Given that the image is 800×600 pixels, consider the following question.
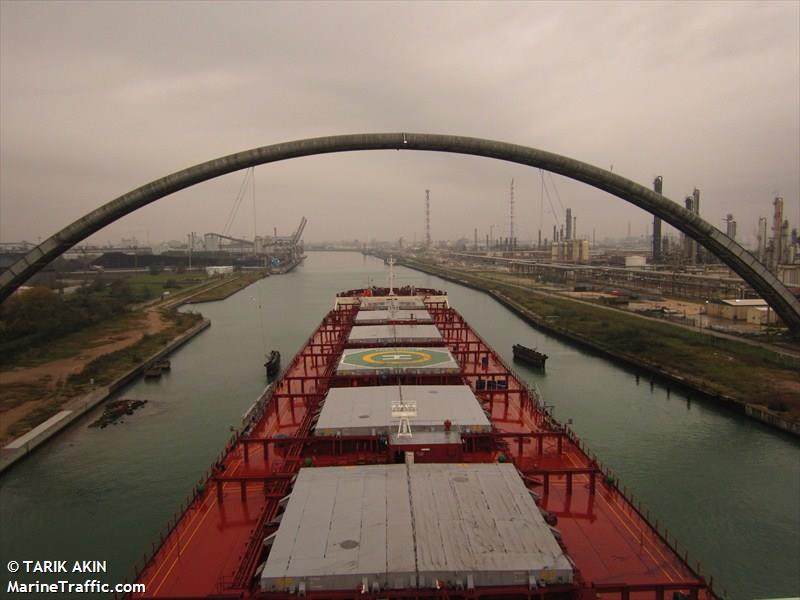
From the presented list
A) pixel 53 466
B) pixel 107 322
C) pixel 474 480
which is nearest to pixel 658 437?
pixel 474 480

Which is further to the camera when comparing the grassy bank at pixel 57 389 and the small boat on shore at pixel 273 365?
the small boat on shore at pixel 273 365

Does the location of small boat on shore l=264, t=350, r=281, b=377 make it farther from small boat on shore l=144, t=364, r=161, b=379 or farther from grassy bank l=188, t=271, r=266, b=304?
grassy bank l=188, t=271, r=266, b=304

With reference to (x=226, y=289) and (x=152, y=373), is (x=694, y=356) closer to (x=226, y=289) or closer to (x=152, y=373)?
(x=152, y=373)

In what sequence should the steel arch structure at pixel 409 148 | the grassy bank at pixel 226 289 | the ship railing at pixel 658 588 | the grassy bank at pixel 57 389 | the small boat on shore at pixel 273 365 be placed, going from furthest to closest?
1. the grassy bank at pixel 226 289
2. the small boat on shore at pixel 273 365
3. the steel arch structure at pixel 409 148
4. the grassy bank at pixel 57 389
5. the ship railing at pixel 658 588

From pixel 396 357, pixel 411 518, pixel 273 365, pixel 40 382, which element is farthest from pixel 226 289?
pixel 411 518

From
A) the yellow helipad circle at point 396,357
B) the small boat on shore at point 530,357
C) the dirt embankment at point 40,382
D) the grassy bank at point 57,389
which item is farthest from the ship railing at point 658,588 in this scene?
the small boat on shore at point 530,357

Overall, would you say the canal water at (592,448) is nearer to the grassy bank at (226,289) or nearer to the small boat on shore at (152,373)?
the small boat on shore at (152,373)

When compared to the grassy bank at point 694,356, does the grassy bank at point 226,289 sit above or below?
above
